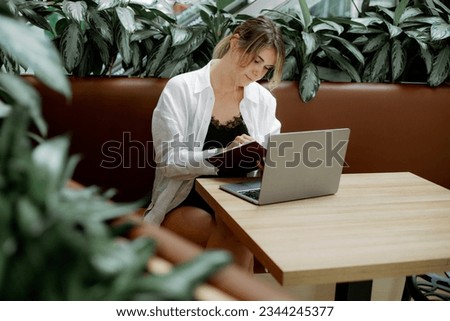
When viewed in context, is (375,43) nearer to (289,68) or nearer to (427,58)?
(427,58)

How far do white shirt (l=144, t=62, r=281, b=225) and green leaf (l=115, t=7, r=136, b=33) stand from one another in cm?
38

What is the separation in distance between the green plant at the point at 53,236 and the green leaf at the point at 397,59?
243cm

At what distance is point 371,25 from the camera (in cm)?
274

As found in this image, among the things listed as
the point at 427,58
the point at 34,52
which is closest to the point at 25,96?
the point at 34,52

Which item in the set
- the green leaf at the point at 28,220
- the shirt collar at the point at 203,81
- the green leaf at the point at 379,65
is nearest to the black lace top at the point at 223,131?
the shirt collar at the point at 203,81

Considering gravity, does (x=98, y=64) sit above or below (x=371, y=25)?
below

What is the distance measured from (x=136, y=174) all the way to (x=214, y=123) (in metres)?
0.49

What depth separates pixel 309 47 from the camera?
95.3 inches

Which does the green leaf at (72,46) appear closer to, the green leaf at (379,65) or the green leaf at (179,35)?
the green leaf at (179,35)

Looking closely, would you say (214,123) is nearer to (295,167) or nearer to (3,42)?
(295,167)

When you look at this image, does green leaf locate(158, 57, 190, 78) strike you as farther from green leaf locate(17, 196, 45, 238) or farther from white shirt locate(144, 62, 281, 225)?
green leaf locate(17, 196, 45, 238)

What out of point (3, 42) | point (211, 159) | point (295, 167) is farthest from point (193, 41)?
point (3, 42)

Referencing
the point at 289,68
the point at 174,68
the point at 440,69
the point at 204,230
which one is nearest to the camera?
the point at 204,230

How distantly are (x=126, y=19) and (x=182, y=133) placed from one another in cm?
64
